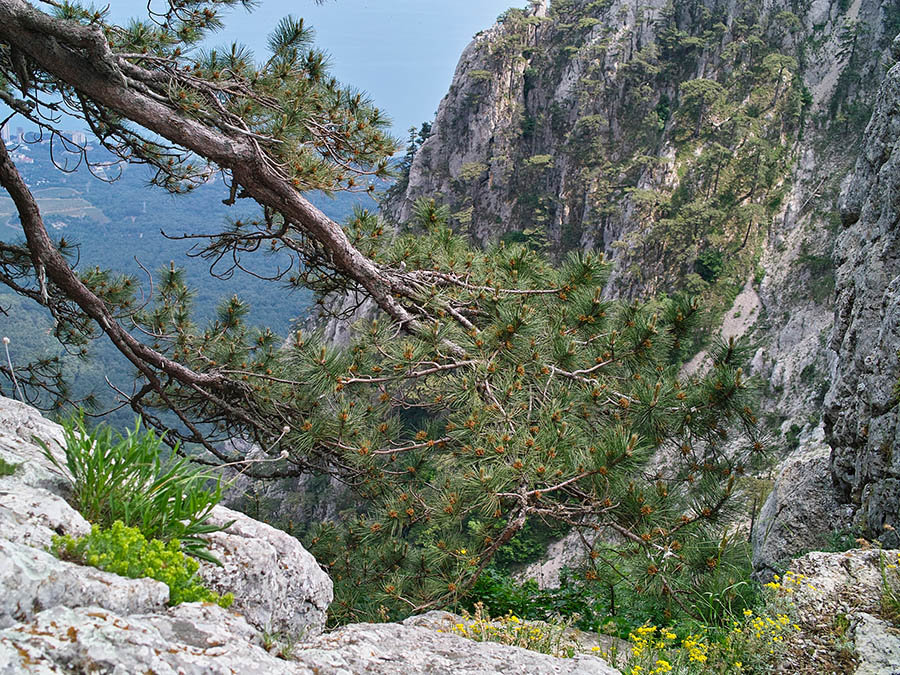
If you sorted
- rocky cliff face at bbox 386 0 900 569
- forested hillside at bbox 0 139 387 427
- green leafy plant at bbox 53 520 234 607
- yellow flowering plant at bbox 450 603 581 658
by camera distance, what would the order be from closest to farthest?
green leafy plant at bbox 53 520 234 607
yellow flowering plant at bbox 450 603 581 658
rocky cliff face at bbox 386 0 900 569
forested hillside at bbox 0 139 387 427

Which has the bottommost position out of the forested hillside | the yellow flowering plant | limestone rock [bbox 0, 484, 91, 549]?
the yellow flowering plant

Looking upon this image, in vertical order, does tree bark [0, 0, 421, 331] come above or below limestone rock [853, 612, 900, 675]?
above

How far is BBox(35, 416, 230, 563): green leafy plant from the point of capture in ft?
4.67

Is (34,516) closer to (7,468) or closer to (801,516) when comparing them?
(7,468)

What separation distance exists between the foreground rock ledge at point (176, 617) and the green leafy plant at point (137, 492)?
0.22 feet

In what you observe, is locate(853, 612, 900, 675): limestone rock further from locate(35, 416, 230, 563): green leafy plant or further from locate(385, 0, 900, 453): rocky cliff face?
locate(385, 0, 900, 453): rocky cliff face

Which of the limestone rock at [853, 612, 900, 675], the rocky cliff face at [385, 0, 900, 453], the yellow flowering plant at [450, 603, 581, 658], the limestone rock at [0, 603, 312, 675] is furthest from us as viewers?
the rocky cliff face at [385, 0, 900, 453]

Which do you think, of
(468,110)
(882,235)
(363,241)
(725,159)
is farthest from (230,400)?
(468,110)

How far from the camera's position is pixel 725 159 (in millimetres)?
24422

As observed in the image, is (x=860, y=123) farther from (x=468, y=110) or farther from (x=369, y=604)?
(x=369, y=604)

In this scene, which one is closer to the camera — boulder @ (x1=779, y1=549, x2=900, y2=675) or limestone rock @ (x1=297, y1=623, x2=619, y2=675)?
limestone rock @ (x1=297, y1=623, x2=619, y2=675)

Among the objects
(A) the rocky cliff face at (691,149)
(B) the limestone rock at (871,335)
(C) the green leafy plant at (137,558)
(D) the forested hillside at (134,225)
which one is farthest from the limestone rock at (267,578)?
(D) the forested hillside at (134,225)

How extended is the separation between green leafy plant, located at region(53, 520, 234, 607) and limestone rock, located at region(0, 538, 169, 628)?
23 mm

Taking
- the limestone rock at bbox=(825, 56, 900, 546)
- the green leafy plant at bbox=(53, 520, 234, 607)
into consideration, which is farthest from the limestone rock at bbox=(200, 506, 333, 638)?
the limestone rock at bbox=(825, 56, 900, 546)
